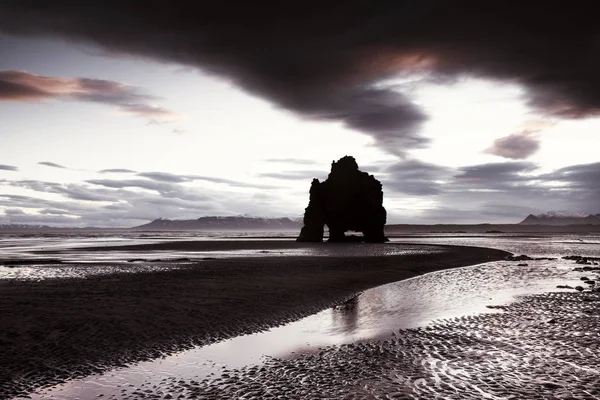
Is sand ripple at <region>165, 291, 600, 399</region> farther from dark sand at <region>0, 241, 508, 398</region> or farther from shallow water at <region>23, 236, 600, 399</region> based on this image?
dark sand at <region>0, 241, 508, 398</region>

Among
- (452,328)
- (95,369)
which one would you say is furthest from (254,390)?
(452,328)

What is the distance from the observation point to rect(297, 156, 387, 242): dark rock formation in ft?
278

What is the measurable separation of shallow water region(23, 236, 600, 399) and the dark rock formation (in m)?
55.1

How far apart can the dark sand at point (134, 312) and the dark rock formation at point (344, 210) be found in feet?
186

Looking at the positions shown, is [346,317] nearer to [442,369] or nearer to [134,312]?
[442,369]

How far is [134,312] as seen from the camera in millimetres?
15422

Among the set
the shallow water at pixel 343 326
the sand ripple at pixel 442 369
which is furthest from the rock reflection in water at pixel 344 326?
the sand ripple at pixel 442 369

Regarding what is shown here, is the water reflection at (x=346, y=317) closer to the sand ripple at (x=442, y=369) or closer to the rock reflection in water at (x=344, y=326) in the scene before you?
the rock reflection in water at (x=344, y=326)

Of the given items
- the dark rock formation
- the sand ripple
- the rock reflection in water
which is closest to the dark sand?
the rock reflection in water

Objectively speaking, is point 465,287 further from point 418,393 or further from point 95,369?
point 95,369

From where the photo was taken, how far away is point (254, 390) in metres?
8.58

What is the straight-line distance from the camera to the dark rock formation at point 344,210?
84750 mm

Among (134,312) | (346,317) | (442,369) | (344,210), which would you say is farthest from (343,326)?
(344,210)

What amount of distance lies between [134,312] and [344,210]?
70.7 metres
